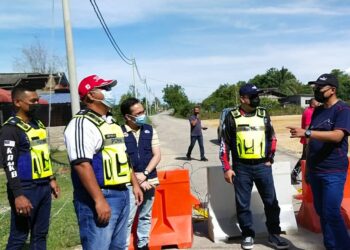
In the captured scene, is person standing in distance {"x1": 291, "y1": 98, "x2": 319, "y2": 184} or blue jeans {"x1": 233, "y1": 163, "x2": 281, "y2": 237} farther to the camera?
person standing in distance {"x1": 291, "y1": 98, "x2": 319, "y2": 184}

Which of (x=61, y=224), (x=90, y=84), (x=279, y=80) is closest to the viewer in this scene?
(x=90, y=84)

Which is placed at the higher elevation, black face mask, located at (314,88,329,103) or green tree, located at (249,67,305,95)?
green tree, located at (249,67,305,95)

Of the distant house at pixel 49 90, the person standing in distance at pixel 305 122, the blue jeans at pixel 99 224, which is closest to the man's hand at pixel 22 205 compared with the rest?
the blue jeans at pixel 99 224

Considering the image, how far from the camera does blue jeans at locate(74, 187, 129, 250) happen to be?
314 centimetres

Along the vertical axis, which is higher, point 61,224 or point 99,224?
point 99,224

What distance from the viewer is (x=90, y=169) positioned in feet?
9.83

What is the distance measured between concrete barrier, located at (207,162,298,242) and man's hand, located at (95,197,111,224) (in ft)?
9.13

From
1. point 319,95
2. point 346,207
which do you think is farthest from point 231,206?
point 319,95

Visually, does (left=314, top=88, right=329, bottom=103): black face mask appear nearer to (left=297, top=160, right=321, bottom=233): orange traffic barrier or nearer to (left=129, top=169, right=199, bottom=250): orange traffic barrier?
(left=297, top=160, right=321, bottom=233): orange traffic barrier

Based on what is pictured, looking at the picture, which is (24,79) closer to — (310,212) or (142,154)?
(142,154)

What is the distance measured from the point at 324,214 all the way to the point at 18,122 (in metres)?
3.22

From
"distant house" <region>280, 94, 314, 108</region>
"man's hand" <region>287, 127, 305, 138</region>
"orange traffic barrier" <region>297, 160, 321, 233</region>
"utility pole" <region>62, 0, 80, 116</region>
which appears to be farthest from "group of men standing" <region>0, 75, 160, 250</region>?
"distant house" <region>280, 94, 314, 108</region>

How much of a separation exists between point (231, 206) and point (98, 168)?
10.3ft

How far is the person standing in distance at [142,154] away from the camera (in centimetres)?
489
